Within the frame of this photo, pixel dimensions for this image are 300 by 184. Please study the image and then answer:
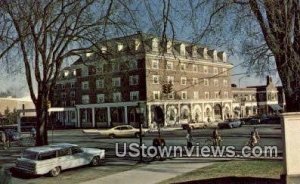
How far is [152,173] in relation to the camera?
21406 mm

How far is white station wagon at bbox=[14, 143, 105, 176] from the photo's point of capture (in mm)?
22688

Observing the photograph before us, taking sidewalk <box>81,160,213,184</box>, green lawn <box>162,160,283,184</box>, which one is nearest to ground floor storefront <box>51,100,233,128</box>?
sidewalk <box>81,160,213,184</box>

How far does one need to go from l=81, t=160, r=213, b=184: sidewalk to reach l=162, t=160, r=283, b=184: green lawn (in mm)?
883

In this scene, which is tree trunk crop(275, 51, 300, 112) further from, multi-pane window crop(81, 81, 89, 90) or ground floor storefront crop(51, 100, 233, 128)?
multi-pane window crop(81, 81, 89, 90)

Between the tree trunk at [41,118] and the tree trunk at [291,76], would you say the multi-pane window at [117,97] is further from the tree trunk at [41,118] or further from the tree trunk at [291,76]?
the tree trunk at [291,76]

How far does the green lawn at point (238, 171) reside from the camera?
17.8 meters

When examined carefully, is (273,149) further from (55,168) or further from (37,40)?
(37,40)

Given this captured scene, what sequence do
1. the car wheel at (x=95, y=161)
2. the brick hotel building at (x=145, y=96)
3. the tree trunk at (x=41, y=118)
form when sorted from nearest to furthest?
the car wheel at (x=95, y=161) → the tree trunk at (x=41, y=118) → the brick hotel building at (x=145, y=96)

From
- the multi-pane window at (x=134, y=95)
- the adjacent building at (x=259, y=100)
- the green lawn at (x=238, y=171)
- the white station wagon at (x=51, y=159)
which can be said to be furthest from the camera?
the adjacent building at (x=259, y=100)

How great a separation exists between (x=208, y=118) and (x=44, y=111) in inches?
2382

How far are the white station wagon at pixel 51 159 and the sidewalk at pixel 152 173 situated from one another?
125 inches

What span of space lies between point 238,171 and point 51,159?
9.39 metres

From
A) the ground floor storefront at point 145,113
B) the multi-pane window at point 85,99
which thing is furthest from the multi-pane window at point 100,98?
the multi-pane window at point 85,99

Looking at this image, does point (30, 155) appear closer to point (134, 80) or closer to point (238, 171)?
point (238, 171)
